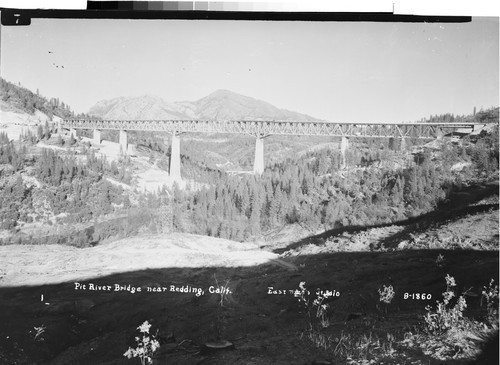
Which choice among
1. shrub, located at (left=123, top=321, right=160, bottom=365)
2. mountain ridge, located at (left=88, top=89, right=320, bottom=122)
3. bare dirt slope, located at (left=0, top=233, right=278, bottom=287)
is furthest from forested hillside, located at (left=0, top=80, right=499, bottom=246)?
shrub, located at (left=123, top=321, right=160, bottom=365)

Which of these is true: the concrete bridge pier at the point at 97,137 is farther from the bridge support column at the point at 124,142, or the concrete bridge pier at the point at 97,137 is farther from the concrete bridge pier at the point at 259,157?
the concrete bridge pier at the point at 259,157

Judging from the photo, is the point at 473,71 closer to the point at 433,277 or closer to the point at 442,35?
the point at 442,35

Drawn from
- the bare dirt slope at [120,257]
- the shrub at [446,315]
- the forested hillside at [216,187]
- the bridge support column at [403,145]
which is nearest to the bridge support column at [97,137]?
the forested hillside at [216,187]

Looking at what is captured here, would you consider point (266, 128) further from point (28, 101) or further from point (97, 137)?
point (28, 101)

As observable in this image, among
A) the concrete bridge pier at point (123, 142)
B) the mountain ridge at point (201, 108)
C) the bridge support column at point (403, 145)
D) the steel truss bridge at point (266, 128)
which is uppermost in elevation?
the mountain ridge at point (201, 108)

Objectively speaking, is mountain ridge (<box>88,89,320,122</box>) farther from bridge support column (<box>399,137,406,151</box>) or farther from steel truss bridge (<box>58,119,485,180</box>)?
bridge support column (<box>399,137,406,151</box>)
